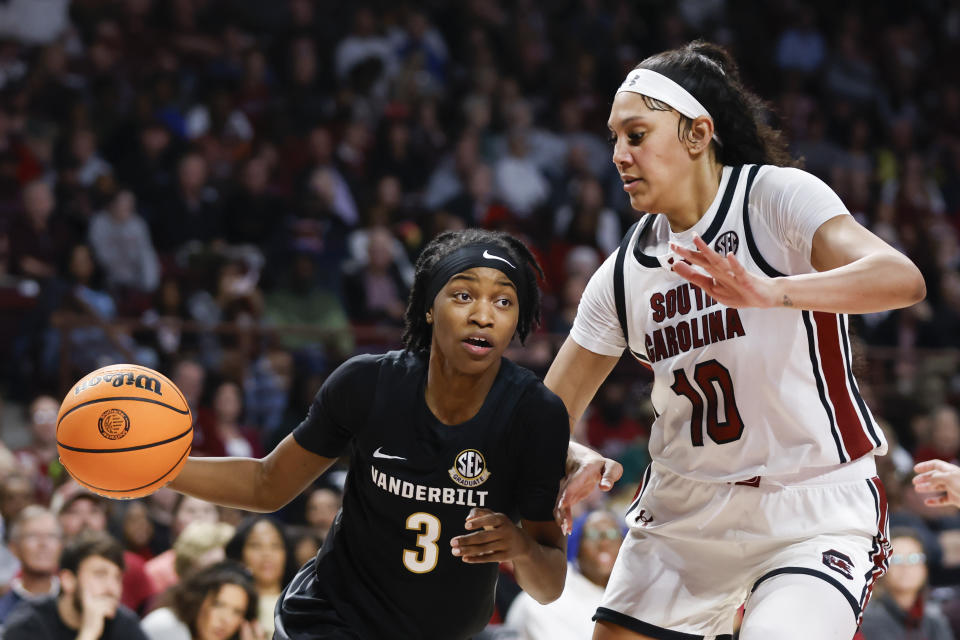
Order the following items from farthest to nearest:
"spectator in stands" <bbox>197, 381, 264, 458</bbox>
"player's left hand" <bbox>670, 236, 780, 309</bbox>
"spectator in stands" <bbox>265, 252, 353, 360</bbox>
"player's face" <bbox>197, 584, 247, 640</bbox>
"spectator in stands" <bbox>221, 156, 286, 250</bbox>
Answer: "spectator in stands" <bbox>221, 156, 286, 250</bbox>
"spectator in stands" <bbox>265, 252, 353, 360</bbox>
"spectator in stands" <bbox>197, 381, 264, 458</bbox>
"player's face" <bbox>197, 584, 247, 640</bbox>
"player's left hand" <bbox>670, 236, 780, 309</bbox>

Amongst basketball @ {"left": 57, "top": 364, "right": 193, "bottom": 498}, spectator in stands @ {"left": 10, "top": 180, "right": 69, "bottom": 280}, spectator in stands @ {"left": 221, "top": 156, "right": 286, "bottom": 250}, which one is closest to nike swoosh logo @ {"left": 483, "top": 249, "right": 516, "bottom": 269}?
basketball @ {"left": 57, "top": 364, "right": 193, "bottom": 498}

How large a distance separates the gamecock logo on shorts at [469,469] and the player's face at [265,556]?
10.4 ft

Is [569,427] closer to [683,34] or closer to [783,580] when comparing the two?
[783,580]

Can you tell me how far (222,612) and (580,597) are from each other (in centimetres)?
178

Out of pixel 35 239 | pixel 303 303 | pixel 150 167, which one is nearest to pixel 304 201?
pixel 303 303

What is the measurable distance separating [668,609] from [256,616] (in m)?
2.76

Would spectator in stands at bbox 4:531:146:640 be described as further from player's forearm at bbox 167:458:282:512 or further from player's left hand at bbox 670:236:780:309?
player's left hand at bbox 670:236:780:309

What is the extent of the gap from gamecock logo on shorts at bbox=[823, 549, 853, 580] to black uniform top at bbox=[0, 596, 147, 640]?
139 inches

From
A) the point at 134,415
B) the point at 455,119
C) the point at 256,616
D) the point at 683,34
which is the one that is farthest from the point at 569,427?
the point at 683,34

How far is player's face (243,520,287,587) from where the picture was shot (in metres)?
6.19

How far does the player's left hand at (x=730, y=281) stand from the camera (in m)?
2.86

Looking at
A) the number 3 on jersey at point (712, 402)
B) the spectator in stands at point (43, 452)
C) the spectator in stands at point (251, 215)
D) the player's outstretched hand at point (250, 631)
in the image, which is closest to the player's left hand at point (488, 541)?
the number 3 on jersey at point (712, 402)

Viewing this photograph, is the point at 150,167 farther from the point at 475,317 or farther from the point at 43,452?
the point at 475,317

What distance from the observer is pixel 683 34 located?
14.9m
